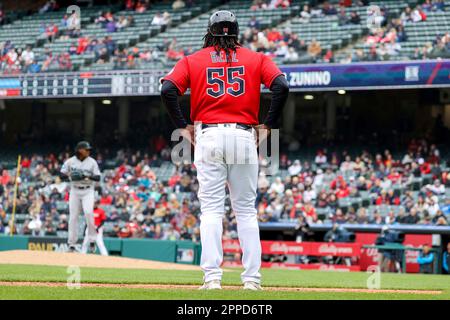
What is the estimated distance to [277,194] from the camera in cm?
2706

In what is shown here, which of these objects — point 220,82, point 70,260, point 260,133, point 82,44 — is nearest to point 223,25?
point 220,82

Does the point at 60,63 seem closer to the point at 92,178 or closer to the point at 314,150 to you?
the point at 314,150

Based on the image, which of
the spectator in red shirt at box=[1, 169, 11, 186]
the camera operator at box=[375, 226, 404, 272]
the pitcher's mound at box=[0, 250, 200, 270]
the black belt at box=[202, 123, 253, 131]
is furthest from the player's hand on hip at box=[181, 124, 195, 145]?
the spectator in red shirt at box=[1, 169, 11, 186]

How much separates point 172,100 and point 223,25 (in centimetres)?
74

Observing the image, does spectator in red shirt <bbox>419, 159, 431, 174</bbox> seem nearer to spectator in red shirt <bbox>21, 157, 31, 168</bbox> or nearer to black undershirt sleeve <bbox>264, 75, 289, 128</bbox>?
spectator in red shirt <bbox>21, 157, 31, 168</bbox>

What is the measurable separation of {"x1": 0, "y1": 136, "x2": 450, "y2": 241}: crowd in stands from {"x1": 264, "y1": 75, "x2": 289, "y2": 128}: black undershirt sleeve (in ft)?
53.1

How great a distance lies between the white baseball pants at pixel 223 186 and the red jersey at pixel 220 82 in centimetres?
15

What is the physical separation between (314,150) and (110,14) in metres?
10.4

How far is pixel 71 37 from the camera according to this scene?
34625 mm

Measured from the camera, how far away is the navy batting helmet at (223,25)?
7.99 m

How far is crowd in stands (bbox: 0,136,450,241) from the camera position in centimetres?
2542

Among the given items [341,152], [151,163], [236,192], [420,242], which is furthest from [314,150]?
[236,192]

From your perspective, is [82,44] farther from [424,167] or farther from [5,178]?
[424,167]

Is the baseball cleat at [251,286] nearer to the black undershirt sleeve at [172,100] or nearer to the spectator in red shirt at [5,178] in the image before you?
the black undershirt sleeve at [172,100]
